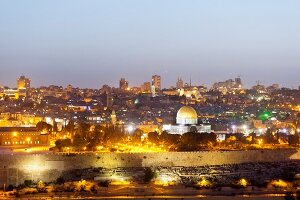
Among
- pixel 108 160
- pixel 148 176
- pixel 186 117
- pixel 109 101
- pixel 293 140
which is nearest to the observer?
pixel 148 176

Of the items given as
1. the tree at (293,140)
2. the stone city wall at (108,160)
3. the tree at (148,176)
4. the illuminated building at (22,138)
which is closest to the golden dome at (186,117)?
the tree at (293,140)

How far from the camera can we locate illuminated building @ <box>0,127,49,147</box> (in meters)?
28.7

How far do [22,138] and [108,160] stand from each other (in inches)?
295

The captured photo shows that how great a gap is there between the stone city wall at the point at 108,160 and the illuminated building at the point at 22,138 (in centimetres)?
659

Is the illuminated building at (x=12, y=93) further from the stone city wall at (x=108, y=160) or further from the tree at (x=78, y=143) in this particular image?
the stone city wall at (x=108, y=160)

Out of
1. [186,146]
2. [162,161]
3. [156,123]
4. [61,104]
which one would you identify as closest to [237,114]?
[156,123]

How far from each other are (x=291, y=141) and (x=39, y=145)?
9.98m

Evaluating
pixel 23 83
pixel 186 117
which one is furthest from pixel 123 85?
pixel 186 117

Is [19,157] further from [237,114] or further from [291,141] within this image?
[237,114]

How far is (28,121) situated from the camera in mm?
42375

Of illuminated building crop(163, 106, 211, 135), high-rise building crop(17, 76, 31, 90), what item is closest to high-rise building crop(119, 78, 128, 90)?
high-rise building crop(17, 76, 31, 90)

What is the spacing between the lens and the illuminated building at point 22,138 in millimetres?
28719

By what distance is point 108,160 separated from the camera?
22516 mm

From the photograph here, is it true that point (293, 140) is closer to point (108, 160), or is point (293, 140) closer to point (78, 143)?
point (78, 143)
